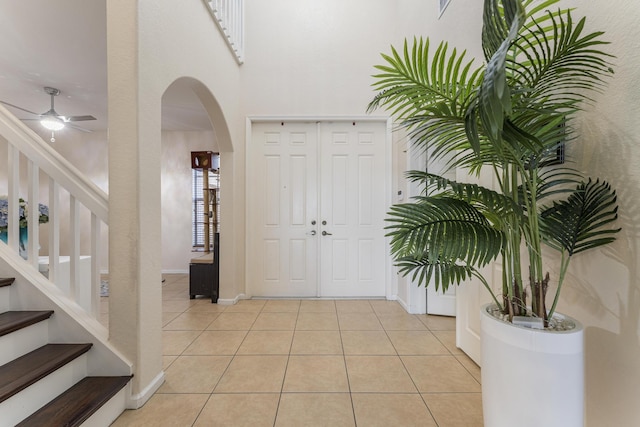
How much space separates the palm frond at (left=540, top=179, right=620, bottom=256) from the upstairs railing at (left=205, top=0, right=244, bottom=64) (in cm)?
321

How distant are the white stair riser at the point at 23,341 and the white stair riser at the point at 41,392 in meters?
0.23

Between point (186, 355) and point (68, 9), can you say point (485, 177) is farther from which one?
point (68, 9)

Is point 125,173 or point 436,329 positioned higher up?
point 125,173

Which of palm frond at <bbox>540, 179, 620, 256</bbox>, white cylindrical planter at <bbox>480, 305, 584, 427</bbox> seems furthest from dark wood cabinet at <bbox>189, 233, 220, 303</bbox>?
palm frond at <bbox>540, 179, 620, 256</bbox>

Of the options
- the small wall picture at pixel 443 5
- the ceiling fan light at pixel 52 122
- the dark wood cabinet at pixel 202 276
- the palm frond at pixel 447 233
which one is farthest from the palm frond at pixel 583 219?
the ceiling fan light at pixel 52 122

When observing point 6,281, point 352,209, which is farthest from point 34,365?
point 352,209

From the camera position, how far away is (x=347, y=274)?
369 cm

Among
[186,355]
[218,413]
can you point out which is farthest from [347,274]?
[218,413]

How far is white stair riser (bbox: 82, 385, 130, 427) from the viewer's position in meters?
1.38

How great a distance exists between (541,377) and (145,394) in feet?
6.57

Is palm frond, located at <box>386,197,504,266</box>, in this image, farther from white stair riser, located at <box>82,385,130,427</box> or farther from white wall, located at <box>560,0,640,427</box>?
white stair riser, located at <box>82,385,130,427</box>

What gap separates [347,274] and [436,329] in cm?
130

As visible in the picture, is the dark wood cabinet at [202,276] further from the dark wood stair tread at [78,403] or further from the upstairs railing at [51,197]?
the dark wood stair tread at [78,403]

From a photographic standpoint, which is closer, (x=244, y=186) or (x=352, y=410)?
(x=352, y=410)
